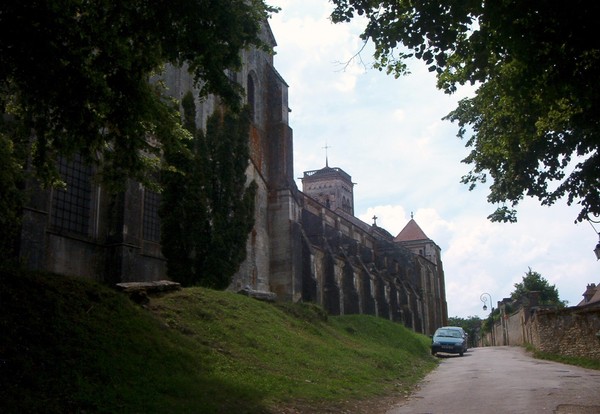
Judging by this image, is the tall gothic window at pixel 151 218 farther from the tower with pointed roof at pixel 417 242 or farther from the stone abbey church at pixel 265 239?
the tower with pointed roof at pixel 417 242

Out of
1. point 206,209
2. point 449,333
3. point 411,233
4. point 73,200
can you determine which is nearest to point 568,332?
point 449,333

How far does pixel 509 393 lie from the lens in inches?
509

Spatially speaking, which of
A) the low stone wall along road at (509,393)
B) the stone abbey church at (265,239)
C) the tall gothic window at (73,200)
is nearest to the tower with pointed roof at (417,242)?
the stone abbey church at (265,239)

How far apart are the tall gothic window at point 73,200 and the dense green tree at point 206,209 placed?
8.60ft

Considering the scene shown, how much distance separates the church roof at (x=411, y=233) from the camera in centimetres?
8481

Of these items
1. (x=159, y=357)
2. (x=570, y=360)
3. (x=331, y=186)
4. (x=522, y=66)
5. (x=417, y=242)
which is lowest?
(x=570, y=360)

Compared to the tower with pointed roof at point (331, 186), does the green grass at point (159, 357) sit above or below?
below

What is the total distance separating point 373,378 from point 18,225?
9765mm

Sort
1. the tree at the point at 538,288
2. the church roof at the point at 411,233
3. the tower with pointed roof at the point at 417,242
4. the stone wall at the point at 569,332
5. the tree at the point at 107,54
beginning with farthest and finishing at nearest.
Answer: the church roof at the point at 411,233
the tower with pointed roof at the point at 417,242
the tree at the point at 538,288
the stone wall at the point at 569,332
the tree at the point at 107,54

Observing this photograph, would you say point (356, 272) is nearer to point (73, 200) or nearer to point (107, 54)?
point (73, 200)

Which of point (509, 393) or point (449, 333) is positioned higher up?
point (449, 333)

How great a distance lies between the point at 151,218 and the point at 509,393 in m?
14.2

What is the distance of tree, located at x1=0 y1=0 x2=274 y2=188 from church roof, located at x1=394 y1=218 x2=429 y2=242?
76344 millimetres

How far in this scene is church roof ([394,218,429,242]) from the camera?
84.8 metres
